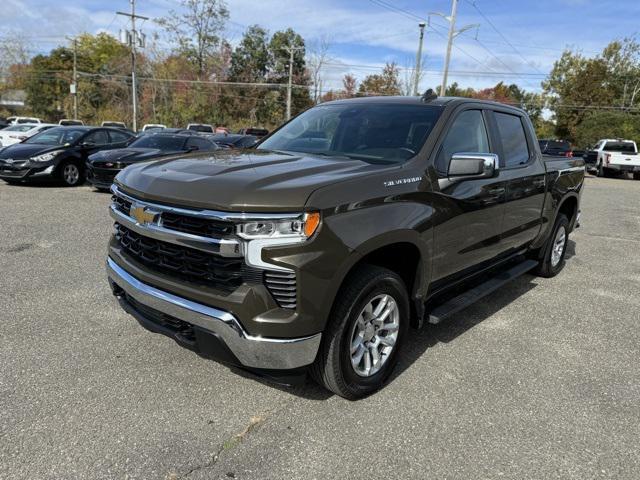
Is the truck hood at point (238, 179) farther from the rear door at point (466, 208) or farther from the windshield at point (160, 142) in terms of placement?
the windshield at point (160, 142)

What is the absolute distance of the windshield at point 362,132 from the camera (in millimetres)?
3512

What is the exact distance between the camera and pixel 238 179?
2.66m

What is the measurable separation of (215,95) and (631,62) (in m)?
41.4

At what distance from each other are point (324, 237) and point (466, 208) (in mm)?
1545

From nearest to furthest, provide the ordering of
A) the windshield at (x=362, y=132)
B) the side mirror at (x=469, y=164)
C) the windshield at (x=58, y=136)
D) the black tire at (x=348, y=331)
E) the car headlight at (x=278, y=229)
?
the car headlight at (x=278, y=229) < the black tire at (x=348, y=331) < the side mirror at (x=469, y=164) < the windshield at (x=362, y=132) < the windshield at (x=58, y=136)

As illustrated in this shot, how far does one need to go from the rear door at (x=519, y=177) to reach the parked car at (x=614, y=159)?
68.6 feet

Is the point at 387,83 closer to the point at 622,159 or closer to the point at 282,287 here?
the point at 622,159

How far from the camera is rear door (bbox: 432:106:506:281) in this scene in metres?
3.40

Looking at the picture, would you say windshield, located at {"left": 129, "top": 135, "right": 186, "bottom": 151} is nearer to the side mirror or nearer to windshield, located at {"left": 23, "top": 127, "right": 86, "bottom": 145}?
windshield, located at {"left": 23, "top": 127, "right": 86, "bottom": 145}

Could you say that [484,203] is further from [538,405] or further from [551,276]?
[551,276]

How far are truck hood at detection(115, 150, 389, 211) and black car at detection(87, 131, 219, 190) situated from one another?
701 cm

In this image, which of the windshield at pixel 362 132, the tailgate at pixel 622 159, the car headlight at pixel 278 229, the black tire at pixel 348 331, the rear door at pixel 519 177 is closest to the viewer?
the car headlight at pixel 278 229

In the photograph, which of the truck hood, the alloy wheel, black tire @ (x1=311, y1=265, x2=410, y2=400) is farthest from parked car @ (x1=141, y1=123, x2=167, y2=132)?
black tire @ (x1=311, y1=265, x2=410, y2=400)

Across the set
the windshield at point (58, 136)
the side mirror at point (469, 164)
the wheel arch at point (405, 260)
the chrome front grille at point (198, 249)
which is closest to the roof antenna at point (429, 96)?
the side mirror at point (469, 164)
